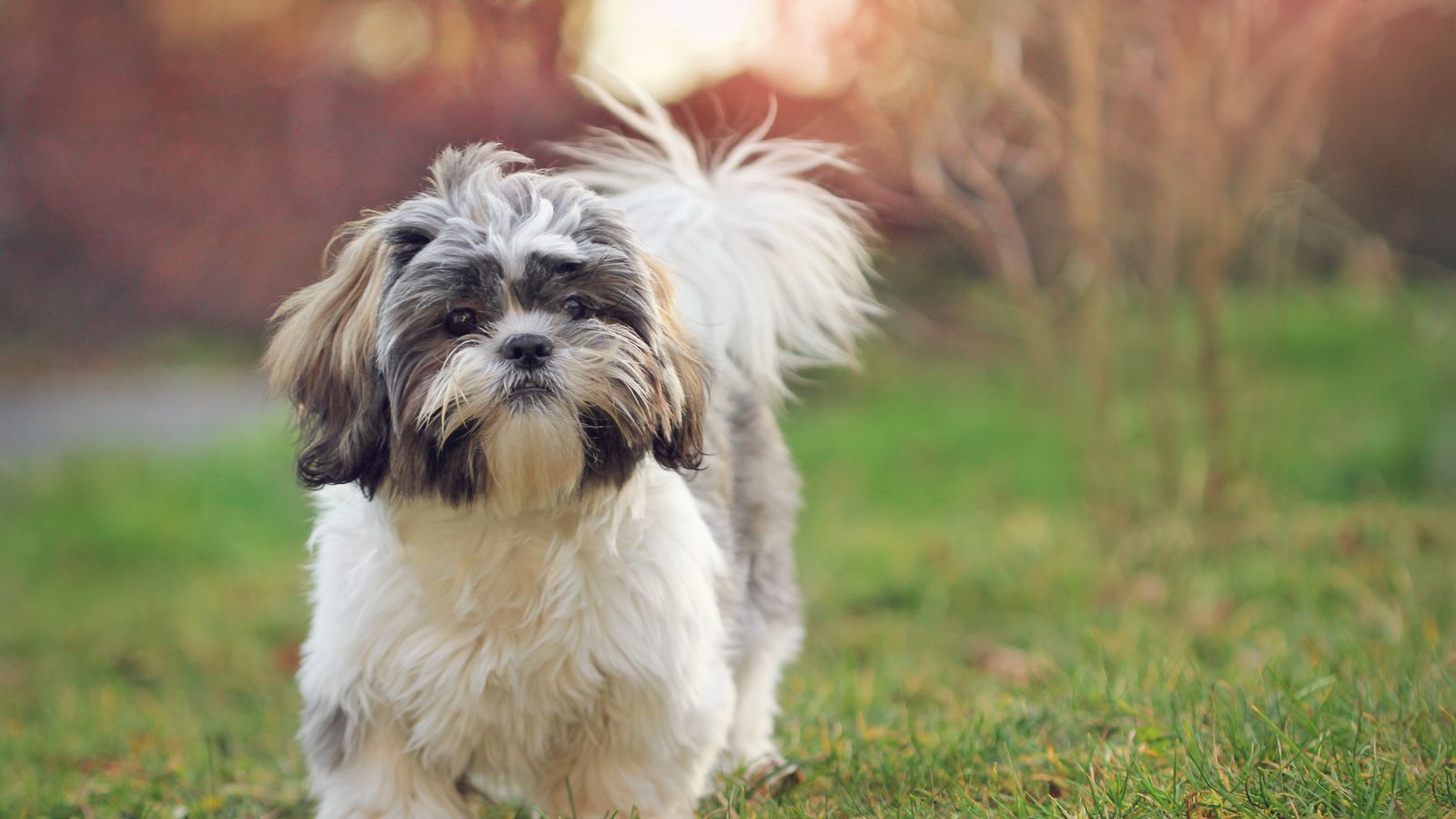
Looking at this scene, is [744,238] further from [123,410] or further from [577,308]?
[123,410]

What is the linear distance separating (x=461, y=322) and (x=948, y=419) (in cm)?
685

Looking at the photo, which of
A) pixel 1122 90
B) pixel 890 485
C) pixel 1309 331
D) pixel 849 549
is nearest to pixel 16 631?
pixel 849 549

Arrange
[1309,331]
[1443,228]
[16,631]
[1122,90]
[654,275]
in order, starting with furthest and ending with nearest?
[1443,228], [1309,331], [1122,90], [16,631], [654,275]

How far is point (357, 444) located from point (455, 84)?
367cm

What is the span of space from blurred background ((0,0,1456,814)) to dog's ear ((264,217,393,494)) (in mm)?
911

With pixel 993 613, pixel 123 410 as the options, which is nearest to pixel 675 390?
pixel 993 613

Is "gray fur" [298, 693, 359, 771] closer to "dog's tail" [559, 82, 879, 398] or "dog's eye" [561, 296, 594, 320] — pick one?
"dog's eye" [561, 296, 594, 320]

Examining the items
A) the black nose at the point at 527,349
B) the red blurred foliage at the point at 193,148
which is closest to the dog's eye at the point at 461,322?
the black nose at the point at 527,349

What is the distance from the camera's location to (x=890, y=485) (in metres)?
7.91

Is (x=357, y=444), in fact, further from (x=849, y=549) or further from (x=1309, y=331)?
(x=1309, y=331)

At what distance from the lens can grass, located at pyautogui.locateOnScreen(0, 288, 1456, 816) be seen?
2793 mm

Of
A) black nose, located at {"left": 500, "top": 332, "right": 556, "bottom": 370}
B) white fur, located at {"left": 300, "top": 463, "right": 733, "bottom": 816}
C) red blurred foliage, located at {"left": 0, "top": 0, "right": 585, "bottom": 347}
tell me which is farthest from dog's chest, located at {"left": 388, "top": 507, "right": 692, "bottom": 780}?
red blurred foliage, located at {"left": 0, "top": 0, "right": 585, "bottom": 347}

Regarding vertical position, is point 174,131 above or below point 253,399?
above

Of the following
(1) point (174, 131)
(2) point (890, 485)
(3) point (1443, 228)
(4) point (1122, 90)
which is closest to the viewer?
(4) point (1122, 90)
